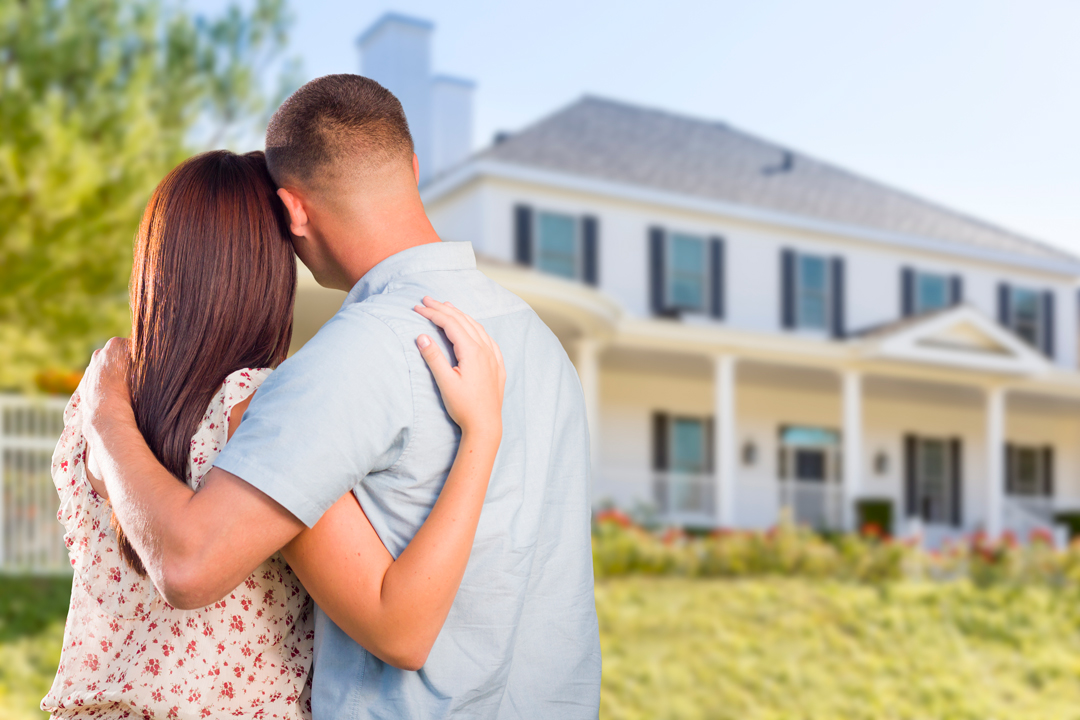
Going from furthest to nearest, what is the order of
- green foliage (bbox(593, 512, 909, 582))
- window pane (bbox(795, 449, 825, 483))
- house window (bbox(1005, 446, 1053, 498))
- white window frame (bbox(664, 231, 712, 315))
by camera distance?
house window (bbox(1005, 446, 1053, 498)) → window pane (bbox(795, 449, 825, 483)) → white window frame (bbox(664, 231, 712, 315)) → green foliage (bbox(593, 512, 909, 582))

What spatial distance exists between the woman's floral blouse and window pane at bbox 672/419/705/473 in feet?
53.5

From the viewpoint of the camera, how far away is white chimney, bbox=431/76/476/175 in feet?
60.3

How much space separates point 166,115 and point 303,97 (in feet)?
37.8

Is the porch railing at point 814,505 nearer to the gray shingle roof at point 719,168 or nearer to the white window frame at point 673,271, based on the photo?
the white window frame at point 673,271

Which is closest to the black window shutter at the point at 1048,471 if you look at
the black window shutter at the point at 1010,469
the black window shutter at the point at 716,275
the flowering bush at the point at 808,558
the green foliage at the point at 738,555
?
the black window shutter at the point at 1010,469

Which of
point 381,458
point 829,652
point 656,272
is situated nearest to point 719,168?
point 656,272

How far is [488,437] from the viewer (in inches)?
58.6

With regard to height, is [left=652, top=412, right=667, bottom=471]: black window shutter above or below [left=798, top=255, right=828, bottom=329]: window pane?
below

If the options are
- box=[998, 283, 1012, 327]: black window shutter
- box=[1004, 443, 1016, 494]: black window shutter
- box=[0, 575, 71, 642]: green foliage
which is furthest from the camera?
box=[1004, 443, 1016, 494]: black window shutter

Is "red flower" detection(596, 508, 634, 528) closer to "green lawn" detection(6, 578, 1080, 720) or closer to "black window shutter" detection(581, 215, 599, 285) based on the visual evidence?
"green lawn" detection(6, 578, 1080, 720)

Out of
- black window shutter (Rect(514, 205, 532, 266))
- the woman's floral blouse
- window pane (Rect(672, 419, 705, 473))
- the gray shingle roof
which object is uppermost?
the gray shingle roof

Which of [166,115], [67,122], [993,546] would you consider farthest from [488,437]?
[993,546]

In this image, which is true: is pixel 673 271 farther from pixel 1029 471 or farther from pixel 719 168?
pixel 1029 471

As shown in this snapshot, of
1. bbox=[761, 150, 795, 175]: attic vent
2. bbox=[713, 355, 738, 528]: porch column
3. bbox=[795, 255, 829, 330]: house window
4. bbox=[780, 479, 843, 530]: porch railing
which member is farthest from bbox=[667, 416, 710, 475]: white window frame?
bbox=[761, 150, 795, 175]: attic vent
